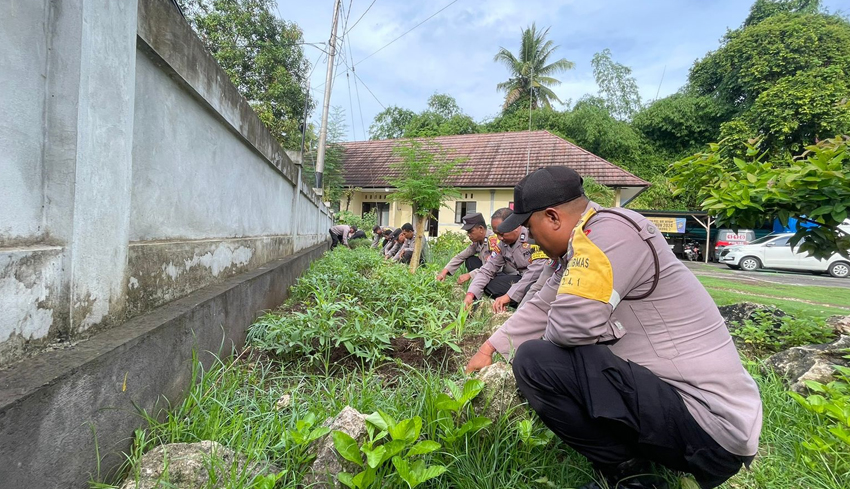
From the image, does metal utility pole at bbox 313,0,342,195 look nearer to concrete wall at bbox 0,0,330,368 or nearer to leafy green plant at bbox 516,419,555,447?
concrete wall at bbox 0,0,330,368

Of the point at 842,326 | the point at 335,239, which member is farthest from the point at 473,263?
the point at 335,239

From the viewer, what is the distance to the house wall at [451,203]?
15.6 meters

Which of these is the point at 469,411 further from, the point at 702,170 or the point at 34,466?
the point at 702,170

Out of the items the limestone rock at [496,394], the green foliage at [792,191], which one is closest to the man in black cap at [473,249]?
the green foliage at [792,191]

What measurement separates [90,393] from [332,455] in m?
0.71

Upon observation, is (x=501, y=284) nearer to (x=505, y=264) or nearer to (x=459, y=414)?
(x=505, y=264)

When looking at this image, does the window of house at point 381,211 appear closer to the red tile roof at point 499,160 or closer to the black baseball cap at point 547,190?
the red tile roof at point 499,160

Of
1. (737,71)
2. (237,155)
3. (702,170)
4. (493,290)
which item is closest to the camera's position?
(237,155)

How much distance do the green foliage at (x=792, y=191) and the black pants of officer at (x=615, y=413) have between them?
200 cm

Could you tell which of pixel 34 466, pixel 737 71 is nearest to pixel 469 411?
pixel 34 466

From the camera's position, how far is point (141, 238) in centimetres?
162

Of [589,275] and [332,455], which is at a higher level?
[589,275]

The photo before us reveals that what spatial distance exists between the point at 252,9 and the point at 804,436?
54.9 ft

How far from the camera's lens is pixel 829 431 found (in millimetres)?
1756
